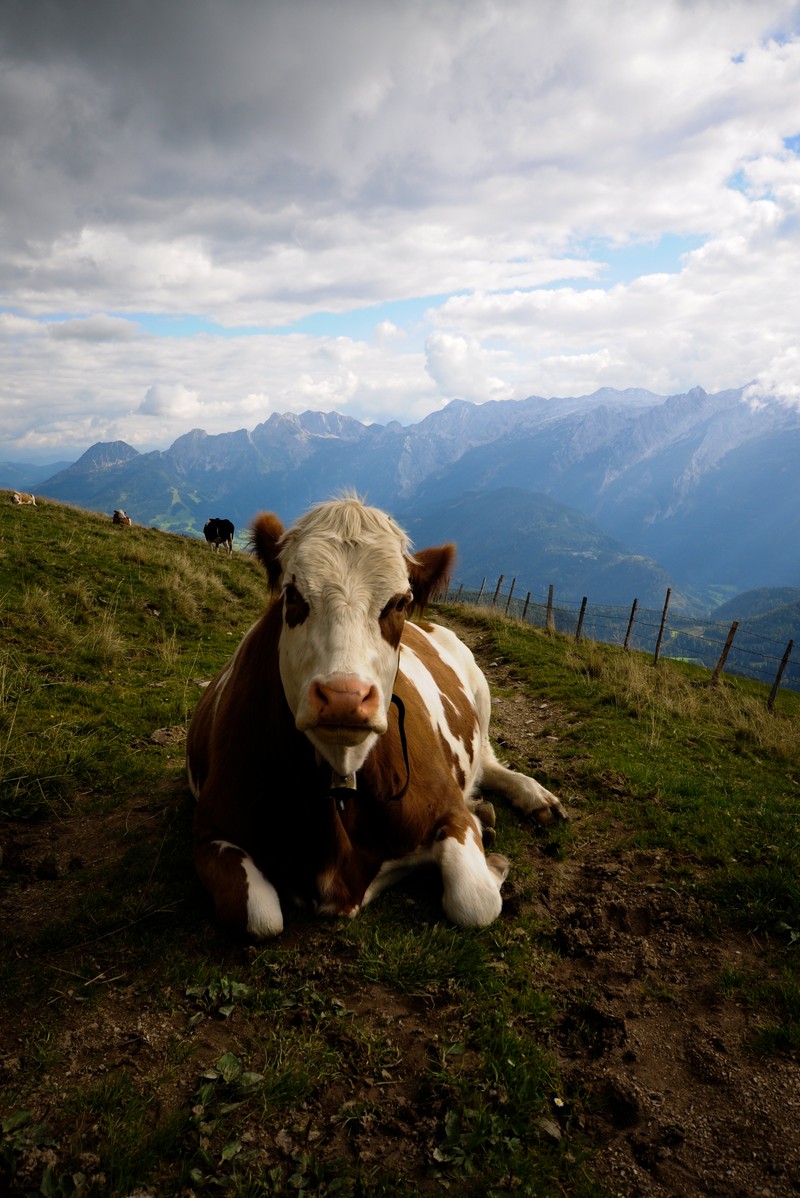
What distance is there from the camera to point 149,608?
40.8 feet

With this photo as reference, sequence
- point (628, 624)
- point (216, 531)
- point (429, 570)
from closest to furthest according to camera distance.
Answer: point (429, 570) → point (628, 624) → point (216, 531)

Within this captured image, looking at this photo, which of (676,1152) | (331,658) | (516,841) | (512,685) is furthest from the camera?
(512,685)

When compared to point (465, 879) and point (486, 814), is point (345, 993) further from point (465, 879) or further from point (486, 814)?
point (486, 814)

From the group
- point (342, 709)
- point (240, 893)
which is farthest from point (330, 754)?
point (240, 893)

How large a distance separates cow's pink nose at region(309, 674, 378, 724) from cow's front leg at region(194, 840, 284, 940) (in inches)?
64.6

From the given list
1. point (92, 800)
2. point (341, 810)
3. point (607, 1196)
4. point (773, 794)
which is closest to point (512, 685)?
point (773, 794)

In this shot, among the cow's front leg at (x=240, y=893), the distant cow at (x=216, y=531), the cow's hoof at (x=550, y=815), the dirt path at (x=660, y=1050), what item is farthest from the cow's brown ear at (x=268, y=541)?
the distant cow at (x=216, y=531)

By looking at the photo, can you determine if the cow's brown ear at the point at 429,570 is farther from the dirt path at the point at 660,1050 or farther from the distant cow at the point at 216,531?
the distant cow at the point at 216,531

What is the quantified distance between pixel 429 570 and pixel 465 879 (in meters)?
2.04

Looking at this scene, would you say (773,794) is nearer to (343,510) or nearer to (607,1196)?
(607,1196)

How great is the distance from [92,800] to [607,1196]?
190 inches

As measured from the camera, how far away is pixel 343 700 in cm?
265

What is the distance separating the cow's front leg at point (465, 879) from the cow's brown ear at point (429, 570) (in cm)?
164

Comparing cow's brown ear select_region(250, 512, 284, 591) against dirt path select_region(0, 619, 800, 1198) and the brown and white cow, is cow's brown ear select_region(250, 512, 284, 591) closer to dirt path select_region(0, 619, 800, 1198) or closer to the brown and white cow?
the brown and white cow
